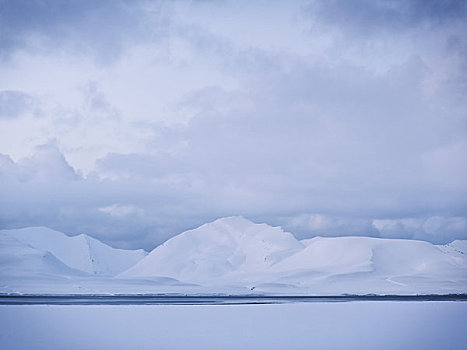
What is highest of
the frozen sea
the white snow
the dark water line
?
the white snow

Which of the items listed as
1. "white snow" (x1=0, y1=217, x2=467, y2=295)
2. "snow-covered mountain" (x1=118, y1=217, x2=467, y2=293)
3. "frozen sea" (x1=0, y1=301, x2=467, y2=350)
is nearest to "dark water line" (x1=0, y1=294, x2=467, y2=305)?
"frozen sea" (x1=0, y1=301, x2=467, y2=350)

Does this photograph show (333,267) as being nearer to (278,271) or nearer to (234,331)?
(278,271)

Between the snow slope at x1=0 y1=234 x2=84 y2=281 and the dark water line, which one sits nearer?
the dark water line

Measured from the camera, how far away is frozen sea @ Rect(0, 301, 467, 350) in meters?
31.0

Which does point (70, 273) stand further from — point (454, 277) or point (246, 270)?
point (454, 277)

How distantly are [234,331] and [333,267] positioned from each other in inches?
4919

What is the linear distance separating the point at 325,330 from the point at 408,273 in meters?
115

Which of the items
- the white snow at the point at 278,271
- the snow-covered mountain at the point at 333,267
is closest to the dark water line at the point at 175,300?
the white snow at the point at 278,271

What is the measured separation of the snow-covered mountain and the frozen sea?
76.9m

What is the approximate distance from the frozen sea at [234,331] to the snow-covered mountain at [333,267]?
76932mm

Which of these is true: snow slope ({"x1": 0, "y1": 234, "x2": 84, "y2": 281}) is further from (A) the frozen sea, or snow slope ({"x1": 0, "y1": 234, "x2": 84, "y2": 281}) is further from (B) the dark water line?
(A) the frozen sea

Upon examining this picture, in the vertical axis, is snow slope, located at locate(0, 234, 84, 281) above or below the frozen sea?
above

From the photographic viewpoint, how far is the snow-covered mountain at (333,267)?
13338cm

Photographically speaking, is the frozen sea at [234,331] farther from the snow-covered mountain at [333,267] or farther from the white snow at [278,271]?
the snow-covered mountain at [333,267]
